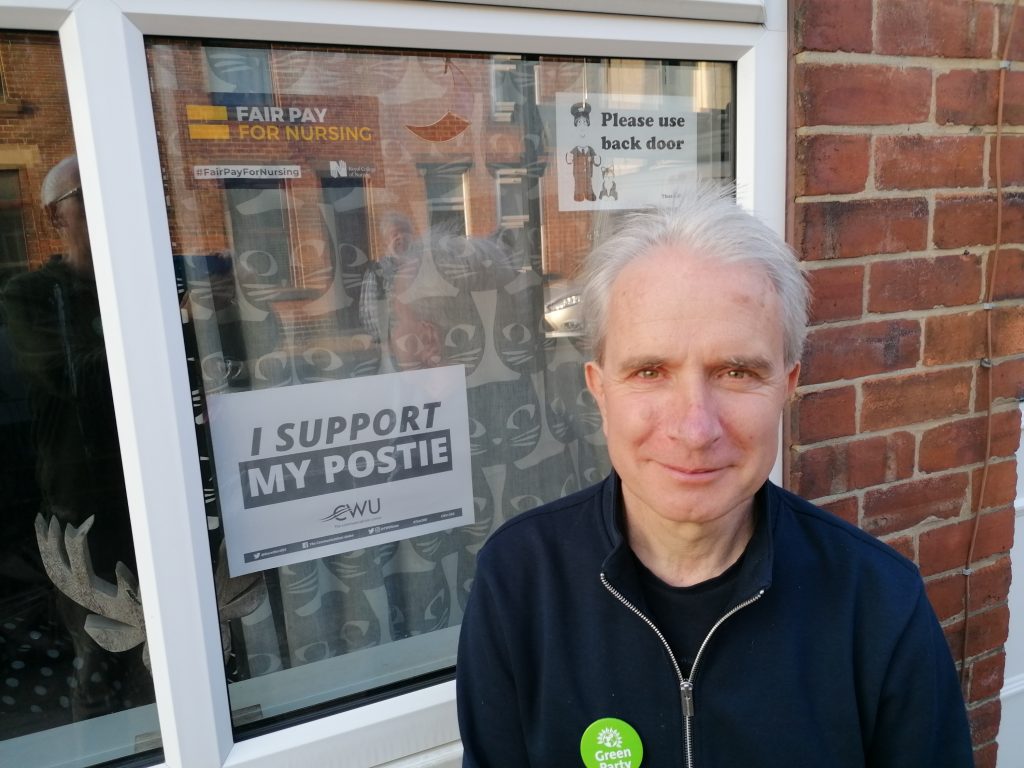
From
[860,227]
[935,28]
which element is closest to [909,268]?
[860,227]

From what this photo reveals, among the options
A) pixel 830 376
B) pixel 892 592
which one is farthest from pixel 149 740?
pixel 830 376

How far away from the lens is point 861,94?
170 cm

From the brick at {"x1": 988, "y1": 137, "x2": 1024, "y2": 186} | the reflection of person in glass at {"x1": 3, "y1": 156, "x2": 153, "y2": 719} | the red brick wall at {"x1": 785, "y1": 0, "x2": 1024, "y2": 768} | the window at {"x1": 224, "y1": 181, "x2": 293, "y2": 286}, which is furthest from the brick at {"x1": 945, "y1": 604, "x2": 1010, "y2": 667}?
the reflection of person in glass at {"x1": 3, "y1": 156, "x2": 153, "y2": 719}

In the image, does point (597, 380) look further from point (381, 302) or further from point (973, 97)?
point (973, 97)

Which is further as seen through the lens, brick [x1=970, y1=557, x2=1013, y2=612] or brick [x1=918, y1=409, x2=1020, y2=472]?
brick [x1=970, y1=557, x2=1013, y2=612]

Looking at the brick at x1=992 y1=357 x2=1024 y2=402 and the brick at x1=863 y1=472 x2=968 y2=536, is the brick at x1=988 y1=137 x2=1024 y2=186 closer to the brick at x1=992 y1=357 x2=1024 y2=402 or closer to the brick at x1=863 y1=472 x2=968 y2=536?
the brick at x1=992 y1=357 x2=1024 y2=402

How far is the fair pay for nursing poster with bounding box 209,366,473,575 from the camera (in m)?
1.62

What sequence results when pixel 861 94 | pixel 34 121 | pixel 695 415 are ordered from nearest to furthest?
pixel 695 415
pixel 34 121
pixel 861 94

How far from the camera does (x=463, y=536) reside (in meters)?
1.89

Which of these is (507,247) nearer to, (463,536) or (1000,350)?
(463,536)

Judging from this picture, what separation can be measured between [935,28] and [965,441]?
1085mm

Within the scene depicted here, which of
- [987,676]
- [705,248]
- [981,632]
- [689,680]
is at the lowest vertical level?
[987,676]

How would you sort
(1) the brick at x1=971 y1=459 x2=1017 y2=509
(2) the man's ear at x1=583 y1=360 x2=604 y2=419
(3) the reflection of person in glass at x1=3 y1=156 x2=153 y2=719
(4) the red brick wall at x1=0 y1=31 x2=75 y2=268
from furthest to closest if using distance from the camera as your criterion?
(1) the brick at x1=971 y1=459 x2=1017 y2=509
(3) the reflection of person in glass at x1=3 y1=156 x2=153 y2=719
(4) the red brick wall at x1=0 y1=31 x2=75 y2=268
(2) the man's ear at x1=583 y1=360 x2=604 y2=419

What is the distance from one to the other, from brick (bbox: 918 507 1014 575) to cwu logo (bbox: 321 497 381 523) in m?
1.50
